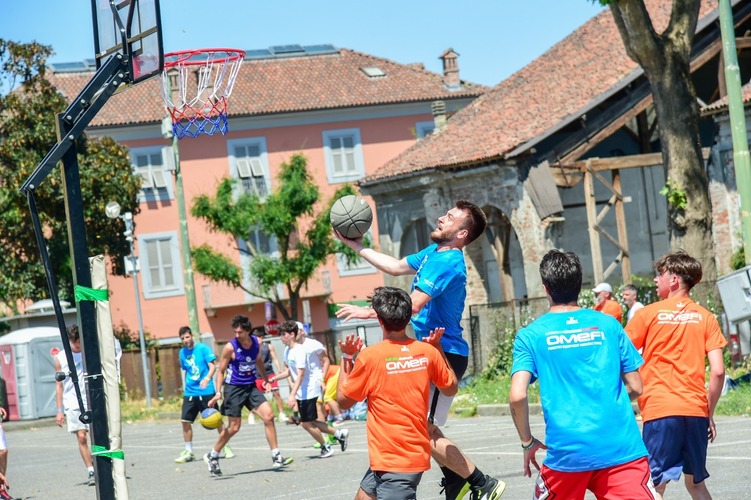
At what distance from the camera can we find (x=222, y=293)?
54.2 metres

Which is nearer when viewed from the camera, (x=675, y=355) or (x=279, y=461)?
(x=675, y=355)

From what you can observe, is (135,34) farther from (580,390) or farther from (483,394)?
(483,394)

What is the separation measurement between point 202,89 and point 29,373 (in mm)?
23591

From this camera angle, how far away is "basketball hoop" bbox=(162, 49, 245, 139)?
12.0m

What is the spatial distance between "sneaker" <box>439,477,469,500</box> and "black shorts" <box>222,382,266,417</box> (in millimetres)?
7614

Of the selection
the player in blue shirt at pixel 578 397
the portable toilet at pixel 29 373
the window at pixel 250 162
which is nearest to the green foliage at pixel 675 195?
the player in blue shirt at pixel 578 397

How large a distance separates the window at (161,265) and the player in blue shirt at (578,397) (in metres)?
47.7

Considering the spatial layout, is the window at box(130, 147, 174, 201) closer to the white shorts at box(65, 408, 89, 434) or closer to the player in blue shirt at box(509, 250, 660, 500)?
the white shorts at box(65, 408, 89, 434)

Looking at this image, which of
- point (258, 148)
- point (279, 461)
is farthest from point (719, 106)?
point (258, 148)

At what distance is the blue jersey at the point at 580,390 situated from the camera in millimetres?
6207

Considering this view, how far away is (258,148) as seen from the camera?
5334cm

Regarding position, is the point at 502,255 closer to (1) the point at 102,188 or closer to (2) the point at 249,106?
(1) the point at 102,188

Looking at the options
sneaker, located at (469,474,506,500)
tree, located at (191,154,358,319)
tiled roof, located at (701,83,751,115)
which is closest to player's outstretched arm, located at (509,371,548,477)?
sneaker, located at (469,474,506,500)

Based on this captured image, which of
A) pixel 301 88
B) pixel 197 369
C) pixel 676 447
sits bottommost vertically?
pixel 676 447
